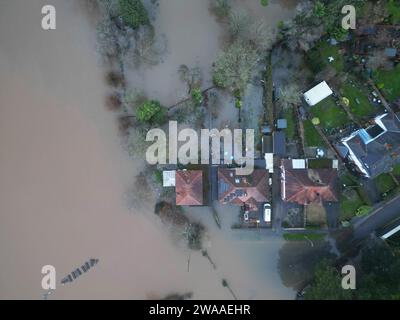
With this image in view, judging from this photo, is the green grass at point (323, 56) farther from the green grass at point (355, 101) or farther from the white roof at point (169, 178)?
the white roof at point (169, 178)

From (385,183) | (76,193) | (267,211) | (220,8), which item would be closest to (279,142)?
(267,211)

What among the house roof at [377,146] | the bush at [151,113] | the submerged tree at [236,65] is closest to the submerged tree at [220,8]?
the submerged tree at [236,65]

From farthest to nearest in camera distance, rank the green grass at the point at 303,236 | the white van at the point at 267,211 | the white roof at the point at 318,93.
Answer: the green grass at the point at 303,236, the white van at the point at 267,211, the white roof at the point at 318,93

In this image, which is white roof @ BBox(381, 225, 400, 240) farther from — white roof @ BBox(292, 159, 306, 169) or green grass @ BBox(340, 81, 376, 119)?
green grass @ BBox(340, 81, 376, 119)

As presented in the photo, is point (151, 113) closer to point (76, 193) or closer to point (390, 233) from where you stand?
point (76, 193)

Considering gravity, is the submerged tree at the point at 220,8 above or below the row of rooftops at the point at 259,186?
above

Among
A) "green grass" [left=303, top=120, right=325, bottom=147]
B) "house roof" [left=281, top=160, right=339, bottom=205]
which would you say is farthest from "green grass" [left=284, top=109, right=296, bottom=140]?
"house roof" [left=281, top=160, right=339, bottom=205]
